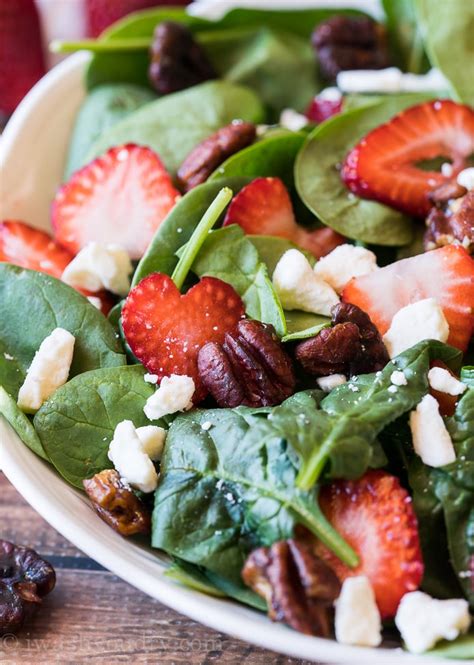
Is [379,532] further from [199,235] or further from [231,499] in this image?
[199,235]

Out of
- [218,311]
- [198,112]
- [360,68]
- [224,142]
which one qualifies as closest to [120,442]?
[218,311]

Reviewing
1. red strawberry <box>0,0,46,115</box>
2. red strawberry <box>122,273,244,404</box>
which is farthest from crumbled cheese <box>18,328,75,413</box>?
red strawberry <box>0,0,46,115</box>

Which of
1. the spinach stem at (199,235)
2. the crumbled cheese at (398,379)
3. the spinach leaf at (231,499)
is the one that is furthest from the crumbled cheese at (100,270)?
the crumbled cheese at (398,379)

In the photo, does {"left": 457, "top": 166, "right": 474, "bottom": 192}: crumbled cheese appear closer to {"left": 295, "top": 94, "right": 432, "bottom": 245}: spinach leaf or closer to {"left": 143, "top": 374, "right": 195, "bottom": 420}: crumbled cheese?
{"left": 295, "top": 94, "right": 432, "bottom": 245}: spinach leaf

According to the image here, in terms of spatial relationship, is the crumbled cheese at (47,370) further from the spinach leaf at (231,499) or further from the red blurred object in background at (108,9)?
the red blurred object in background at (108,9)

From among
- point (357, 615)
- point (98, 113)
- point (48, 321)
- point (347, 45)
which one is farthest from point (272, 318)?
point (347, 45)

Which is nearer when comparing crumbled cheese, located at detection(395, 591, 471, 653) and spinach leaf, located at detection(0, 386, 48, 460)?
crumbled cheese, located at detection(395, 591, 471, 653)
